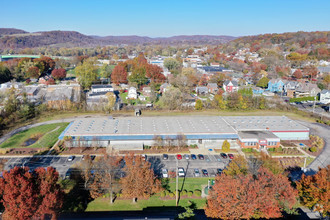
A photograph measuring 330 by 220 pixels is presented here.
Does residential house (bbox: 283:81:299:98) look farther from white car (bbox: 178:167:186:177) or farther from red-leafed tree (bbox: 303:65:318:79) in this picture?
white car (bbox: 178:167:186:177)

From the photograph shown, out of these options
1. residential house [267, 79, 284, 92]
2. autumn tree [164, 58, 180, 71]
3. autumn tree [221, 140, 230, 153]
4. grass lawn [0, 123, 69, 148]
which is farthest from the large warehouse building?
autumn tree [164, 58, 180, 71]

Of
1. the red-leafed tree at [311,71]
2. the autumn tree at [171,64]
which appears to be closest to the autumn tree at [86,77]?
the autumn tree at [171,64]

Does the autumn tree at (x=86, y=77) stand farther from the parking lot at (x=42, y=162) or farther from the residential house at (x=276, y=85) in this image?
the residential house at (x=276, y=85)

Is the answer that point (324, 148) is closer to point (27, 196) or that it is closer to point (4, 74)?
point (27, 196)

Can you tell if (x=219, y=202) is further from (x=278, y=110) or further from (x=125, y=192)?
(x=278, y=110)

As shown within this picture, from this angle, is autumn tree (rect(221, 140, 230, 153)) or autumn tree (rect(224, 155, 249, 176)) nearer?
autumn tree (rect(224, 155, 249, 176))

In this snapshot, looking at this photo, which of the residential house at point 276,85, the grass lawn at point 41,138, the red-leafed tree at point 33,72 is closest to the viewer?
the grass lawn at point 41,138
